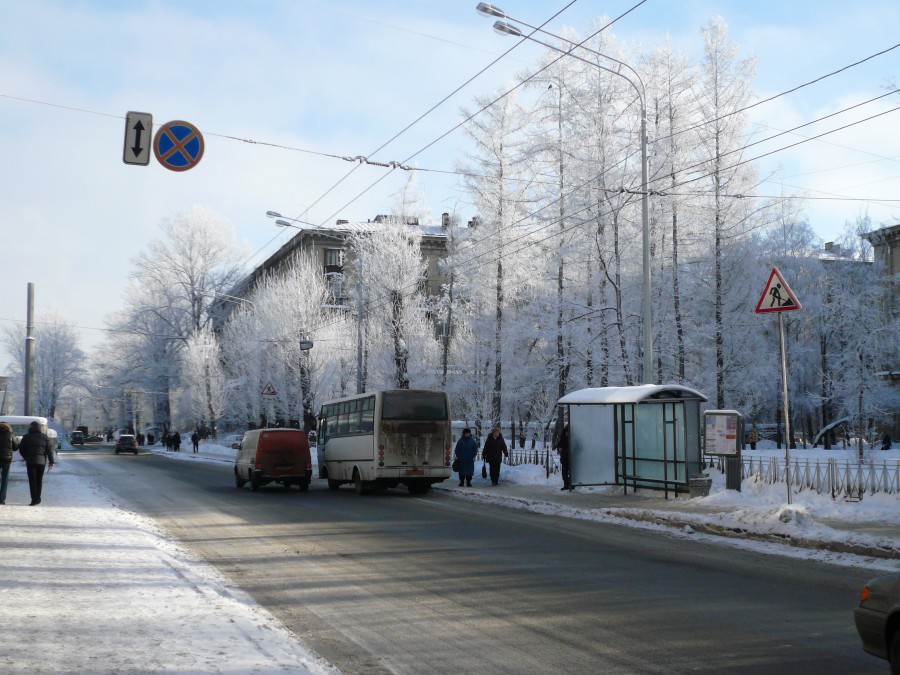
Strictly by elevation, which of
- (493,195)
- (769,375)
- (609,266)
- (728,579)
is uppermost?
(493,195)

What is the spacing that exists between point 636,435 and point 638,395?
203cm

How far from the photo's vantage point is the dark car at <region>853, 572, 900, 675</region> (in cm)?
571

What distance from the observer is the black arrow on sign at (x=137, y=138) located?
1384 cm

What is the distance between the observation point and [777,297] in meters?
14.8

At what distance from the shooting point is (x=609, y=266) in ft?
121

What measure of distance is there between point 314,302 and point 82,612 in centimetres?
5122

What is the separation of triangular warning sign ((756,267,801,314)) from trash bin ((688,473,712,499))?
568cm

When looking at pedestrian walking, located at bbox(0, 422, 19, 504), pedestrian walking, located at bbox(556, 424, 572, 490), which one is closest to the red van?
pedestrian walking, located at bbox(556, 424, 572, 490)

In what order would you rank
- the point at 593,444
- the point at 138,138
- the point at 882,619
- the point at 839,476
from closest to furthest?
the point at 882,619, the point at 138,138, the point at 839,476, the point at 593,444

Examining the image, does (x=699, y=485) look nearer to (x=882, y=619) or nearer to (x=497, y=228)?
(x=882, y=619)

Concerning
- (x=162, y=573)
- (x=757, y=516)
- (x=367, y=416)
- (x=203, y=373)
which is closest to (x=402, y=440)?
(x=367, y=416)

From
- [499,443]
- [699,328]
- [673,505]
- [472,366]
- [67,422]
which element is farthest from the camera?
[67,422]

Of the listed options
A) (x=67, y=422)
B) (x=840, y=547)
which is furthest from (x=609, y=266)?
(x=67, y=422)

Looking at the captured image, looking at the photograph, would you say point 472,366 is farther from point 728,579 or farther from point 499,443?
point 728,579
